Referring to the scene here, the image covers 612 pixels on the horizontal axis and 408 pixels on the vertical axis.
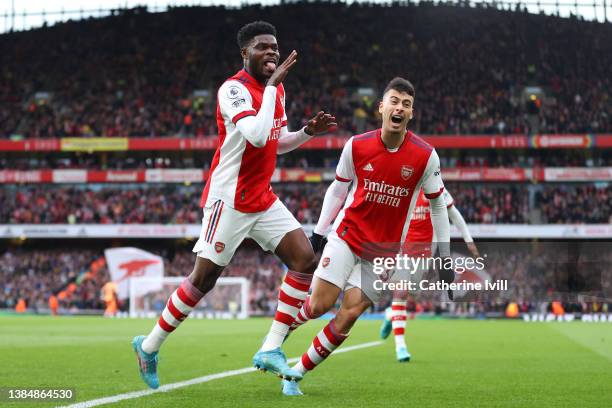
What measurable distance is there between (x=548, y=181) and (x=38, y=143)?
25.0 m

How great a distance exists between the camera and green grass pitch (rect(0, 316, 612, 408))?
6.07m

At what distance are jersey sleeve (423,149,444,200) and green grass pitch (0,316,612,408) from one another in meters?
1.54

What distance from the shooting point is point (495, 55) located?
46.9 metres

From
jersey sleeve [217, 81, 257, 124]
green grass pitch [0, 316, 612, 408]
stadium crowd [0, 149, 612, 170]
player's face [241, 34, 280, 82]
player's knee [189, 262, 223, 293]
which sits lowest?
green grass pitch [0, 316, 612, 408]

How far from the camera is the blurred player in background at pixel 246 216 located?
6.48 meters

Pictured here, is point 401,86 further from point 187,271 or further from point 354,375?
point 187,271

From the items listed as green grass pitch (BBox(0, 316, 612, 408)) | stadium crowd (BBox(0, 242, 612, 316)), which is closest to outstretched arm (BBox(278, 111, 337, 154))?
green grass pitch (BBox(0, 316, 612, 408))

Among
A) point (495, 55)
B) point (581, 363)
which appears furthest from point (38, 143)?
point (581, 363)

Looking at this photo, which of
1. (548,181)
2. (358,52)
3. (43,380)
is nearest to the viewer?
(43,380)

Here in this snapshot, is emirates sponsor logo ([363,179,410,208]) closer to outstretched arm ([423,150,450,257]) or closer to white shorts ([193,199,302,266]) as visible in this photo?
outstretched arm ([423,150,450,257])

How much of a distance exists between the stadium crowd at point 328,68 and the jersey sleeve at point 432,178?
119ft

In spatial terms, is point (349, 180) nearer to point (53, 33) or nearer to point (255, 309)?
point (255, 309)

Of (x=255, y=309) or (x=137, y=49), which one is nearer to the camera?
(x=255, y=309)

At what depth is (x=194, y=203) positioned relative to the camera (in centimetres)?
4388
